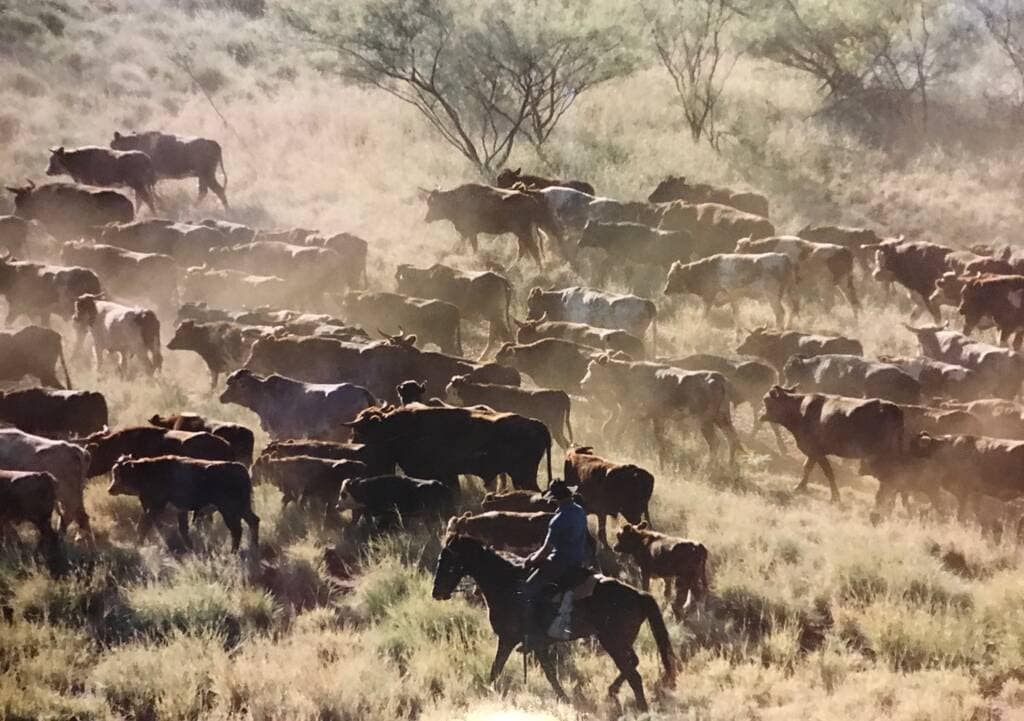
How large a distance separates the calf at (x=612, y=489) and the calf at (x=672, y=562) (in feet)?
2.28

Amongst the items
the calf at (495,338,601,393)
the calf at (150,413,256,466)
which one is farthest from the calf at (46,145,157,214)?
the calf at (150,413,256,466)

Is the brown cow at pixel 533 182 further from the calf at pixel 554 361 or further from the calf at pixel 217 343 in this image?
the calf at pixel 217 343

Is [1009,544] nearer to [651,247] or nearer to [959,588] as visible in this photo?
[959,588]

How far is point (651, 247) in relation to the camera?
1836 centimetres

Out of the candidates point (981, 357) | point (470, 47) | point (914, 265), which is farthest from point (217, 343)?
point (470, 47)

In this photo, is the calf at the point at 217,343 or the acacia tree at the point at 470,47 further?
the acacia tree at the point at 470,47

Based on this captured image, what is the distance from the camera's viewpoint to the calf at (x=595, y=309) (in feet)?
51.6

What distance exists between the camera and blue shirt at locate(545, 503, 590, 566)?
7.47 meters

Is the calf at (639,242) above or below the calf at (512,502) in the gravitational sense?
above

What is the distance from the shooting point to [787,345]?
14766mm

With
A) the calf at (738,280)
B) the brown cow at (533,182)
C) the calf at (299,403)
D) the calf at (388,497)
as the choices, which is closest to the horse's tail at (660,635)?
the calf at (388,497)

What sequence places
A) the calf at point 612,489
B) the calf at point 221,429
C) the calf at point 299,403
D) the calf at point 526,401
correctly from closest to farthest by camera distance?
the calf at point 612,489 → the calf at point 221,429 → the calf at point 299,403 → the calf at point 526,401

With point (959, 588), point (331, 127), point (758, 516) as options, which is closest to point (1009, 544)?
point (959, 588)

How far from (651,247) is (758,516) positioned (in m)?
8.67
